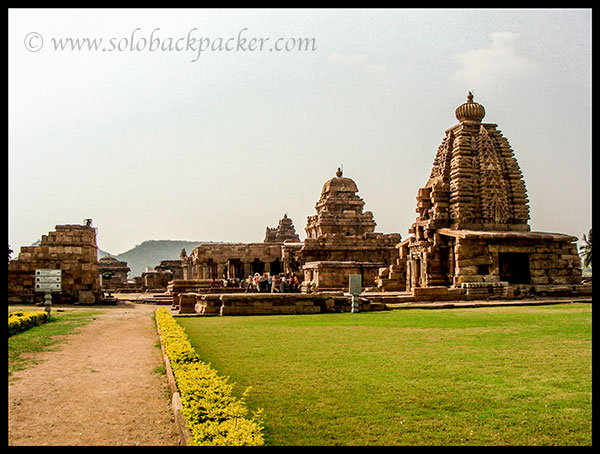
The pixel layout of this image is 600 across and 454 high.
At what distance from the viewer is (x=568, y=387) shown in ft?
18.2

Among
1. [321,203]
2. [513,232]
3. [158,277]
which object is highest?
[321,203]

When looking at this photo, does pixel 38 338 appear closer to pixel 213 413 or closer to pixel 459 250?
pixel 213 413

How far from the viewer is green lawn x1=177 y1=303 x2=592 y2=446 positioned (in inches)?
171

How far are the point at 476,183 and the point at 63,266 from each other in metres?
16.9

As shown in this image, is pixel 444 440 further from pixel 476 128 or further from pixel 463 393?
pixel 476 128

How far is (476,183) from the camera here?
2309 cm

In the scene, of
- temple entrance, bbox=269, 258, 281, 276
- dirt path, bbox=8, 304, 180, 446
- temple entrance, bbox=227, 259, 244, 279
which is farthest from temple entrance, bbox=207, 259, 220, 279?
dirt path, bbox=8, 304, 180, 446

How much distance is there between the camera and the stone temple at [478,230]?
822 inches

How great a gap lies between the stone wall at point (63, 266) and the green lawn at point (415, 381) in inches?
509

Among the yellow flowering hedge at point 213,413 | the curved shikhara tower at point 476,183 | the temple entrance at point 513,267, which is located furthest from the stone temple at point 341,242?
A: the yellow flowering hedge at point 213,413

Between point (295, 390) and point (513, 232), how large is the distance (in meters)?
18.4

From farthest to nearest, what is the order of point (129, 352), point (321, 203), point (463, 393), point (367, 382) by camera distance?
point (321, 203) < point (129, 352) < point (367, 382) < point (463, 393)
